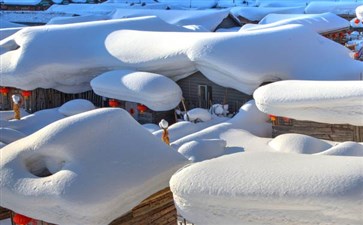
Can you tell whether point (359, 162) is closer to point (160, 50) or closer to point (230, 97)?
point (230, 97)

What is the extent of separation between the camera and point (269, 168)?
480cm

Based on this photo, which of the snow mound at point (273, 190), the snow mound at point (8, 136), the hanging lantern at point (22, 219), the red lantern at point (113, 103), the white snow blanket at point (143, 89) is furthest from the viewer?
the red lantern at point (113, 103)

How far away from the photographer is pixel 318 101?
31.8 feet

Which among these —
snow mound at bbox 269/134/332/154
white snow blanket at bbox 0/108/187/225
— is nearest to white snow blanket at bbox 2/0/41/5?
snow mound at bbox 269/134/332/154

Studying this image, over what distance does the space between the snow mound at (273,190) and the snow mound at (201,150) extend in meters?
4.13

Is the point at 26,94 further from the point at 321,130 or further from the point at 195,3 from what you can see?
the point at 195,3

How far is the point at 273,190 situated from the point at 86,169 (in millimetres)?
2151

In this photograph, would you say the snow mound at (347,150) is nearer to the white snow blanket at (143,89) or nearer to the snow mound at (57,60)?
the white snow blanket at (143,89)

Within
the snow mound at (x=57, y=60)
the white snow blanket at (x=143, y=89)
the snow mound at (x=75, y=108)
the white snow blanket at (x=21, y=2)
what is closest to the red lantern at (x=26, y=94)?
the snow mound at (x=57, y=60)

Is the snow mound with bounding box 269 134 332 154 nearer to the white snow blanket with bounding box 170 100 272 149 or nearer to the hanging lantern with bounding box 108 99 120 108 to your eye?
the white snow blanket with bounding box 170 100 272 149

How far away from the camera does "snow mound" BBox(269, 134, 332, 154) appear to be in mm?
9695

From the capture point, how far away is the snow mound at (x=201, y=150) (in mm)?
9297

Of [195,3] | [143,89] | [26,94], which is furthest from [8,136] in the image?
[195,3]

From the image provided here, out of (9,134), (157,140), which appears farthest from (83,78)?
(157,140)
